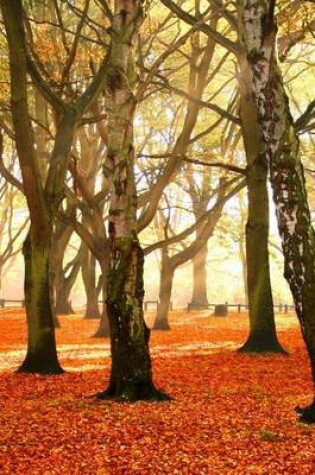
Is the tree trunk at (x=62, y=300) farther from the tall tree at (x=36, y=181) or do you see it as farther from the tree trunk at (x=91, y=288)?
the tall tree at (x=36, y=181)

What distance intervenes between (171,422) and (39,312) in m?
5.42

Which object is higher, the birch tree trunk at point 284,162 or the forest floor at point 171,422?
the birch tree trunk at point 284,162

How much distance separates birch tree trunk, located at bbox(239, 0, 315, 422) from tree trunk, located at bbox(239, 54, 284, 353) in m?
7.89

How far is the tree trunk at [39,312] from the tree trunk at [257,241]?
527 centimetres

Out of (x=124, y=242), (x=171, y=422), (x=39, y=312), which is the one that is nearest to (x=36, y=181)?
(x=39, y=312)

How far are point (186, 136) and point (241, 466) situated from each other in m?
12.5

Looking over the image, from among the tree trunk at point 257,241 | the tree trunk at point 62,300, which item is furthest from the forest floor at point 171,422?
the tree trunk at point 62,300

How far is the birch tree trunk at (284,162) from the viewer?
22.6 ft

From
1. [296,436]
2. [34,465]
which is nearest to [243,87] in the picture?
[296,436]

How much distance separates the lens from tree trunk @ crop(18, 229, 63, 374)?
1202 cm

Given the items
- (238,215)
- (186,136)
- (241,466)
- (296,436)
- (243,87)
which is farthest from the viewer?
(238,215)

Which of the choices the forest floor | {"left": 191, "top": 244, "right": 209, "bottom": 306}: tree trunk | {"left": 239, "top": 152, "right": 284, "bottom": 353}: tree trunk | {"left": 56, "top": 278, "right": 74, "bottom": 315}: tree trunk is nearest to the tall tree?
the forest floor

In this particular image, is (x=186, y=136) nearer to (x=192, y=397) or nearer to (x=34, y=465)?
(x=192, y=397)

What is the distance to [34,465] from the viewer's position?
5.85 m
